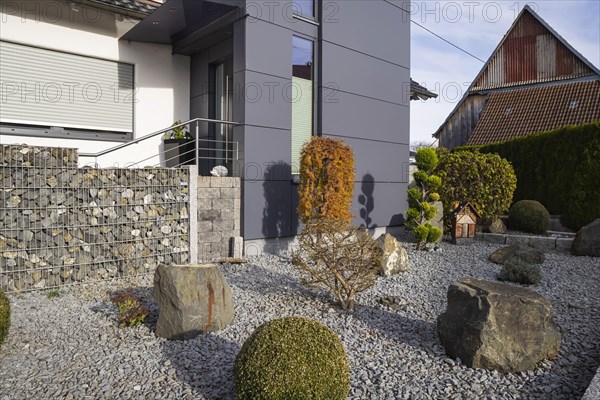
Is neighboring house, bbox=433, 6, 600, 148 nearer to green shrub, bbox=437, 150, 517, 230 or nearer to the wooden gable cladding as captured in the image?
the wooden gable cladding

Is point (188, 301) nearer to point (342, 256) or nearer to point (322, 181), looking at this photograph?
point (342, 256)

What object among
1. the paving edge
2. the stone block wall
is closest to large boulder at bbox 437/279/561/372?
the stone block wall

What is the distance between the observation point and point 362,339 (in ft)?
13.4

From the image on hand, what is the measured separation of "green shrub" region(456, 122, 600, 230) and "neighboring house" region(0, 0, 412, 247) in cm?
404

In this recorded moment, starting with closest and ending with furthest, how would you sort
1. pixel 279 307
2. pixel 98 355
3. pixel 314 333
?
pixel 314 333, pixel 98 355, pixel 279 307

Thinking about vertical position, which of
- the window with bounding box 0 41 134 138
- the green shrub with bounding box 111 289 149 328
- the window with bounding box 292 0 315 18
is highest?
the window with bounding box 292 0 315 18

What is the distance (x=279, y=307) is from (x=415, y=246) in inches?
→ 188

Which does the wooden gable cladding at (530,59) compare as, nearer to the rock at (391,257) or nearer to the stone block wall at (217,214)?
the rock at (391,257)

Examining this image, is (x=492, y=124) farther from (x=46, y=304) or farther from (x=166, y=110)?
(x=46, y=304)

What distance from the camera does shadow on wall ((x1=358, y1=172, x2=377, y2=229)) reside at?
30.2 ft

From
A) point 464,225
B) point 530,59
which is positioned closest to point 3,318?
point 464,225

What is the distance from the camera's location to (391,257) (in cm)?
651

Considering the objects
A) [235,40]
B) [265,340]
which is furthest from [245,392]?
[235,40]

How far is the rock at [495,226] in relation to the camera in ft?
33.2
